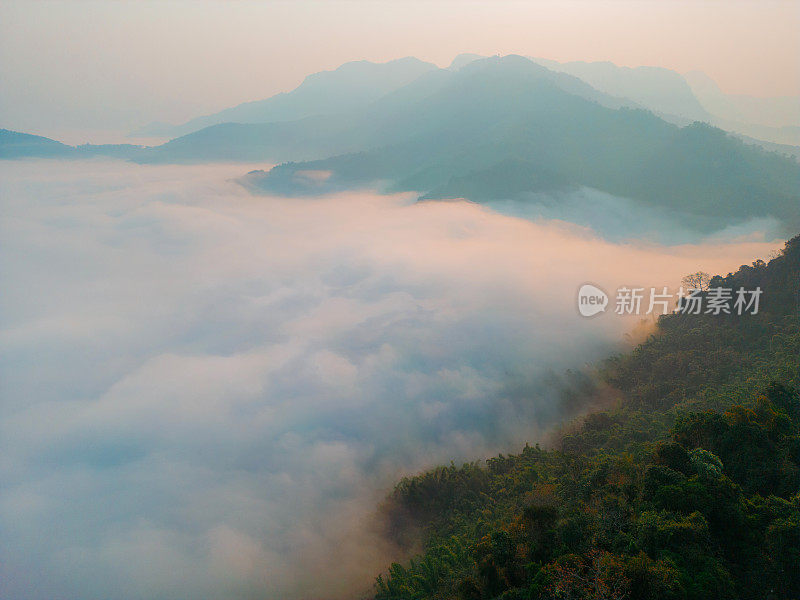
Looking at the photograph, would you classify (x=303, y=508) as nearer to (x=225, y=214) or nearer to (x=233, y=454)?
(x=233, y=454)

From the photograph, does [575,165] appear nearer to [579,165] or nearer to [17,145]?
[579,165]

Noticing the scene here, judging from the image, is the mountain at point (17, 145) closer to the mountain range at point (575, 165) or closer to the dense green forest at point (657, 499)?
the mountain range at point (575, 165)

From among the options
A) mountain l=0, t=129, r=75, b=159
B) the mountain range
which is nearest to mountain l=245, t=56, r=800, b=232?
the mountain range

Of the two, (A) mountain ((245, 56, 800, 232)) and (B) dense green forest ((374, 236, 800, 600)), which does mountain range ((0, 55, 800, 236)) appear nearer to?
(A) mountain ((245, 56, 800, 232))

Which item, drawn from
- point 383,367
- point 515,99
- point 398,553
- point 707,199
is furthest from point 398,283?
point 515,99

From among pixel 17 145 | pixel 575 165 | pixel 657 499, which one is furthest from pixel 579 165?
pixel 17 145

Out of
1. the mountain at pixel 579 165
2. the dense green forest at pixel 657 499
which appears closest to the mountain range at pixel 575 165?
the mountain at pixel 579 165
